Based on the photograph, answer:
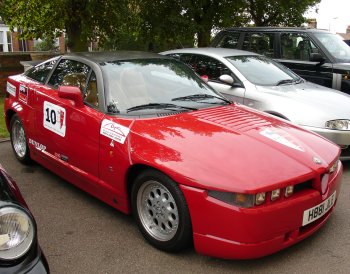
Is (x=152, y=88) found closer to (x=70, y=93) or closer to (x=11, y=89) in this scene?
(x=70, y=93)

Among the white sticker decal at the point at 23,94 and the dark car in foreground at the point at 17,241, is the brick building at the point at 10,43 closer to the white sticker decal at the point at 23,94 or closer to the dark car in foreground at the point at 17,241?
the white sticker decal at the point at 23,94

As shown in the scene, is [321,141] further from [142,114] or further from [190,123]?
→ [142,114]

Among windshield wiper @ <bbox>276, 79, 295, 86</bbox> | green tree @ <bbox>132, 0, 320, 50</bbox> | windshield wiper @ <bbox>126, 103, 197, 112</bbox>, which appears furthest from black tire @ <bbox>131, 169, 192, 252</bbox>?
green tree @ <bbox>132, 0, 320, 50</bbox>

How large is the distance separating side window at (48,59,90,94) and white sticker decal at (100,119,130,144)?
0.67 meters

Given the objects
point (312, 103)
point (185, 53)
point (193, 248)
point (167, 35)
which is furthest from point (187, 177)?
point (167, 35)

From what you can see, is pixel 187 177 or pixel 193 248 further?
pixel 193 248

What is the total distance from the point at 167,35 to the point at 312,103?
349 inches

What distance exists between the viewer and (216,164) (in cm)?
307

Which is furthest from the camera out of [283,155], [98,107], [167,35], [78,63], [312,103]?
[167,35]

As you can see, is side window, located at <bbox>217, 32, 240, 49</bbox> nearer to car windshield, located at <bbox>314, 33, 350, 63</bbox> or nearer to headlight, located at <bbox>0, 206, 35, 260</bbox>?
car windshield, located at <bbox>314, 33, 350, 63</bbox>

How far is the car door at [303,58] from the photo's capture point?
25.0 ft

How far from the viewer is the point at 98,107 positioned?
13.0 ft

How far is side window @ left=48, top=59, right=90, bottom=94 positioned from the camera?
4359mm

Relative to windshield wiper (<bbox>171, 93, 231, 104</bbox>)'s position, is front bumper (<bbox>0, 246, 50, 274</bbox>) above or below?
below
